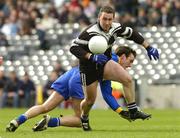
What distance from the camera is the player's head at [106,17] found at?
14.3 metres

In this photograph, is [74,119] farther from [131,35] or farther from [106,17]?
[106,17]

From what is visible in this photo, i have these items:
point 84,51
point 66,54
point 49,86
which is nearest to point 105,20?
point 84,51

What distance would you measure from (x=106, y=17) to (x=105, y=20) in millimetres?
73

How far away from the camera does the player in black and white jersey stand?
14469 mm

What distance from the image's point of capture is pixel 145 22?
31.2 m

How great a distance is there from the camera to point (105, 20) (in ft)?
47.4

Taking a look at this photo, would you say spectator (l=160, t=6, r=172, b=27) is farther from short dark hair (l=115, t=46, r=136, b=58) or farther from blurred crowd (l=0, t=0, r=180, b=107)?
short dark hair (l=115, t=46, r=136, b=58)

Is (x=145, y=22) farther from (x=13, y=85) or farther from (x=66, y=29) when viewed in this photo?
(x=13, y=85)

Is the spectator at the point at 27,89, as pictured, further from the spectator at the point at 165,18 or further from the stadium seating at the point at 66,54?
the spectator at the point at 165,18

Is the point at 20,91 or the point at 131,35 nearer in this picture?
the point at 131,35

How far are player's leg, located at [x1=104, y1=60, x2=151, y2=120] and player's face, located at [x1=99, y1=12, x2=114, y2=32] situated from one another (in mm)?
638

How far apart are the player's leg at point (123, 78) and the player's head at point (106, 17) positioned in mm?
662

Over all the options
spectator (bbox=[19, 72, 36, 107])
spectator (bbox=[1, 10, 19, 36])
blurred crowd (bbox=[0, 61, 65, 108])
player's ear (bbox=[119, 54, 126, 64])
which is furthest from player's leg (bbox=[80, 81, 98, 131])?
spectator (bbox=[1, 10, 19, 36])

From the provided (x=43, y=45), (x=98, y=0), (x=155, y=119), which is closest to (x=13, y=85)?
(x=43, y=45)
